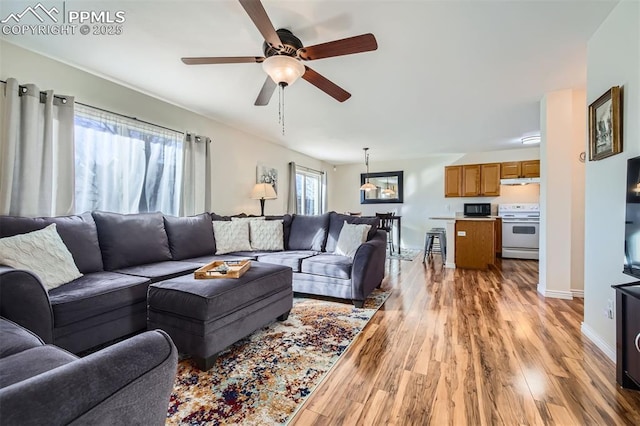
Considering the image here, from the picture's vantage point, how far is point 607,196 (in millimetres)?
1922

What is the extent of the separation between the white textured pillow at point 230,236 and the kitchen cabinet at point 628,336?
10.7 feet

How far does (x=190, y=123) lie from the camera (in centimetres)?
375

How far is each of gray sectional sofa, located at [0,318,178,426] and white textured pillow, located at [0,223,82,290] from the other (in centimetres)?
126

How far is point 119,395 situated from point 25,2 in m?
2.73

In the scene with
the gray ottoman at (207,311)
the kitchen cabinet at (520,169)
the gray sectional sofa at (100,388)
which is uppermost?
the kitchen cabinet at (520,169)

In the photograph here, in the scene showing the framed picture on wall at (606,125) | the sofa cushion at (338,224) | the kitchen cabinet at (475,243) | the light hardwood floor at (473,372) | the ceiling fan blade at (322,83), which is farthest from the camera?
the kitchen cabinet at (475,243)

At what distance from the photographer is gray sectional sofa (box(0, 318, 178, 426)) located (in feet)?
1.54

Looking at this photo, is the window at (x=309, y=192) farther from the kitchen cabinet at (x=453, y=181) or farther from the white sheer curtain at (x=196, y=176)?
the kitchen cabinet at (x=453, y=181)

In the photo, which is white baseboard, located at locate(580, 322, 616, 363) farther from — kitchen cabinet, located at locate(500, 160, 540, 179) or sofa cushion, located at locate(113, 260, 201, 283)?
kitchen cabinet, located at locate(500, 160, 540, 179)

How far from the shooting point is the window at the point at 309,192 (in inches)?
252

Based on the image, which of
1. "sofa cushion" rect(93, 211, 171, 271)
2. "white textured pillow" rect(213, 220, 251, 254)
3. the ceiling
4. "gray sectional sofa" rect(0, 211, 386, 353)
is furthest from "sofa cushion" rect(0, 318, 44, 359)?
"white textured pillow" rect(213, 220, 251, 254)

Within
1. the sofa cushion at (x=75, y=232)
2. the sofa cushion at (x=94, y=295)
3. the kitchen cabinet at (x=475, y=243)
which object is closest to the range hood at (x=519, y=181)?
the kitchen cabinet at (x=475, y=243)

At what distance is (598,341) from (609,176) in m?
1.17

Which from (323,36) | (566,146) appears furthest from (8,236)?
(566,146)
